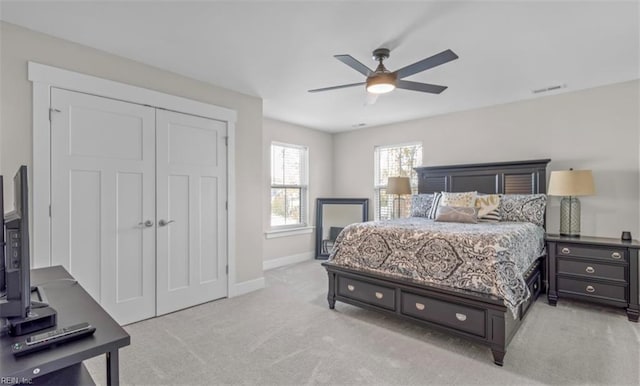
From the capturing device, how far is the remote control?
0.95 meters

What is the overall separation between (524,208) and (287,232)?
11.4ft

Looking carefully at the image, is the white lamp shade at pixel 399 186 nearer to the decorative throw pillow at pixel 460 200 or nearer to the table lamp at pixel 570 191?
the decorative throw pillow at pixel 460 200

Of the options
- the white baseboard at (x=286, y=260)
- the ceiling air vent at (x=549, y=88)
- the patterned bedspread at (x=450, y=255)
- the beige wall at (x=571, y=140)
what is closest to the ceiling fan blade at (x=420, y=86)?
the patterned bedspread at (x=450, y=255)

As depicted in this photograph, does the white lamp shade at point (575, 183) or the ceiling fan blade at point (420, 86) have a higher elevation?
the ceiling fan blade at point (420, 86)

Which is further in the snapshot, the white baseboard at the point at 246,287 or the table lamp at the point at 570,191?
the white baseboard at the point at 246,287

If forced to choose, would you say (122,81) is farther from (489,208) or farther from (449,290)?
(489,208)

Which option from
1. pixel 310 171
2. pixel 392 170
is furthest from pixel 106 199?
pixel 392 170

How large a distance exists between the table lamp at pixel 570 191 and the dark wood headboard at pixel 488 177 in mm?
342

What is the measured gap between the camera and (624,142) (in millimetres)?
3494

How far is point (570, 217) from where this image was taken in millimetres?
3584

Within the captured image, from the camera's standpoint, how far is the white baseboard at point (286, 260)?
5.07 meters

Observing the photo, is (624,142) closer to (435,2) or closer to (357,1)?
(435,2)

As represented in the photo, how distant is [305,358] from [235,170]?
2305 millimetres

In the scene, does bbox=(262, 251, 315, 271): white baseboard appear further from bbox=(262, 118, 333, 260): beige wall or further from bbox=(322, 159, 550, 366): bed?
bbox=(322, 159, 550, 366): bed
